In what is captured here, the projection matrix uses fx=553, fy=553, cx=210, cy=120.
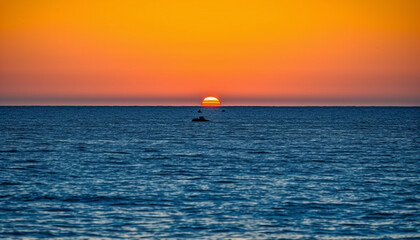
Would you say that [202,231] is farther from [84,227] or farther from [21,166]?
[21,166]

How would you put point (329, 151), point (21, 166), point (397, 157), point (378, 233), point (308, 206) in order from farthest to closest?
point (329, 151) → point (397, 157) → point (21, 166) → point (308, 206) → point (378, 233)

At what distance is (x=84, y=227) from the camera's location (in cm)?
2633

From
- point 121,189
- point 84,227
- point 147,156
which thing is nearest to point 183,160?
point 147,156

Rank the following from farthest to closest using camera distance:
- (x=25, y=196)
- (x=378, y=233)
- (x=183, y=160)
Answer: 1. (x=183, y=160)
2. (x=25, y=196)
3. (x=378, y=233)

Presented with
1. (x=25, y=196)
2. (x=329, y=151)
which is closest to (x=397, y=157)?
(x=329, y=151)

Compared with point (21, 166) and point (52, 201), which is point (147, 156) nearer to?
point (21, 166)

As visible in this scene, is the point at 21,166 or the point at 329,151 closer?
the point at 21,166

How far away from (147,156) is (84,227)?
120 ft

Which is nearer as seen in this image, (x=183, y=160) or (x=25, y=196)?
(x=25, y=196)

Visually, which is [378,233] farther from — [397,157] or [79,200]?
[397,157]

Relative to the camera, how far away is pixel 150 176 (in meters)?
44.5

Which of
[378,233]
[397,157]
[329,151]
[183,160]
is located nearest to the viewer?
[378,233]

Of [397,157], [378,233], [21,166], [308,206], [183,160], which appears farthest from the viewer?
[397,157]

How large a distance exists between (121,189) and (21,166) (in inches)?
714
